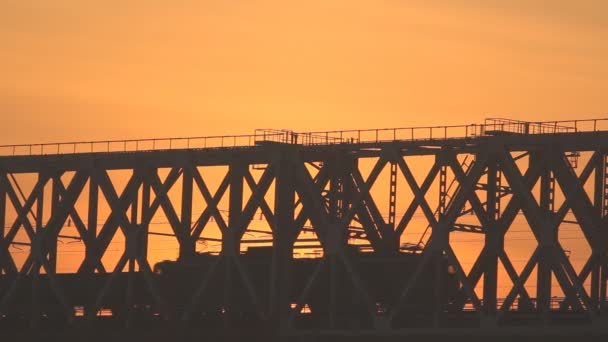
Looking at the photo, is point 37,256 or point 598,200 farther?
point 37,256

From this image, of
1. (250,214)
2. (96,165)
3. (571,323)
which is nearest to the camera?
(571,323)

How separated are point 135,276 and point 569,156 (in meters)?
34.5

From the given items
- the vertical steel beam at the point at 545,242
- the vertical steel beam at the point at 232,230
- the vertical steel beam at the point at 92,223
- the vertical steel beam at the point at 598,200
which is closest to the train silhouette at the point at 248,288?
the vertical steel beam at the point at 232,230

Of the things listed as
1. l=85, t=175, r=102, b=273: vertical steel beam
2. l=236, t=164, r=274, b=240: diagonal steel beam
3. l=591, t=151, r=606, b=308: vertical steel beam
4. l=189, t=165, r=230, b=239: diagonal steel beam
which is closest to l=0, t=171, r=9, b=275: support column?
l=85, t=175, r=102, b=273: vertical steel beam

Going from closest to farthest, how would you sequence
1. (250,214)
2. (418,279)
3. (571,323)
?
1. (571,323)
2. (418,279)
3. (250,214)

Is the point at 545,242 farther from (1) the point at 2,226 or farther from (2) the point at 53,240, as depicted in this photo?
(1) the point at 2,226

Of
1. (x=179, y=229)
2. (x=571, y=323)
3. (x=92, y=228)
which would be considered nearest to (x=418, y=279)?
(x=571, y=323)

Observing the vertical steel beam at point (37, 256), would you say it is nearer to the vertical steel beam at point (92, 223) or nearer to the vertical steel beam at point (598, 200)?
the vertical steel beam at point (92, 223)

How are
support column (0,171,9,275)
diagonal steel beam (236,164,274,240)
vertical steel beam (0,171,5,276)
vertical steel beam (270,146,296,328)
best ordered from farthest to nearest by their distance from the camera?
1. vertical steel beam (0,171,5,276)
2. support column (0,171,9,275)
3. diagonal steel beam (236,164,274,240)
4. vertical steel beam (270,146,296,328)

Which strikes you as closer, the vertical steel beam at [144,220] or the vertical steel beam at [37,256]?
the vertical steel beam at [144,220]

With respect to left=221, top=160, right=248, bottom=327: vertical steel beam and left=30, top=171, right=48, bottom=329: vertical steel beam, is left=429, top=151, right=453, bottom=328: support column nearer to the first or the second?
left=221, top=160, right=248, bottom=327: vertical steel beam

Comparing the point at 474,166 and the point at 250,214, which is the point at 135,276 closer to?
the point at 250,214

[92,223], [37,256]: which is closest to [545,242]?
[92,223]

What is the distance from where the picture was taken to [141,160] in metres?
131
